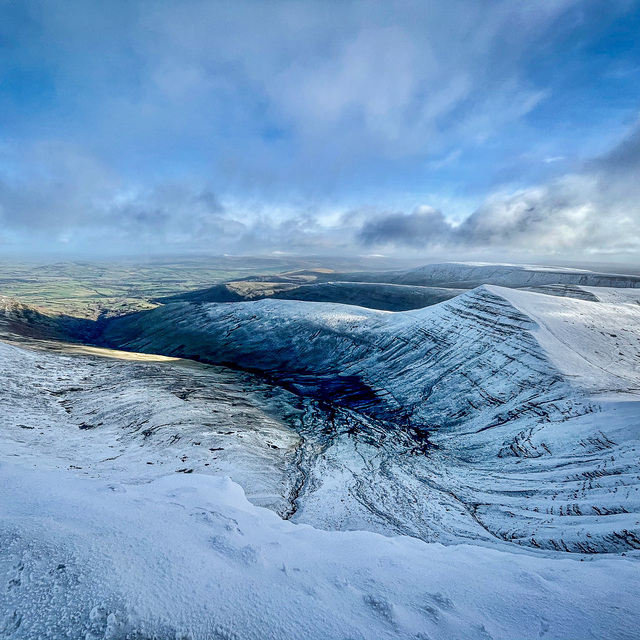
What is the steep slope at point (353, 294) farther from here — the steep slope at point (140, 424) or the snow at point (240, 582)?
the snow at point (240, 582)

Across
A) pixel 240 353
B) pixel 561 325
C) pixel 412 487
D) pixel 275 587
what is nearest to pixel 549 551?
pixel 412 487

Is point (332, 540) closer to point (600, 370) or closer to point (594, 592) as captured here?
point (594, 592)

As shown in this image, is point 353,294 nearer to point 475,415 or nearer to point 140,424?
point 475,415

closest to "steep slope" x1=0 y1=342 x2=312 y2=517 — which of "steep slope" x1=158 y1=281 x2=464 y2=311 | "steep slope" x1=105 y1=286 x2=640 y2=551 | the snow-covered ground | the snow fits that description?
the snow-covered ground

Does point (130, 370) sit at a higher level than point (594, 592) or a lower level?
lower

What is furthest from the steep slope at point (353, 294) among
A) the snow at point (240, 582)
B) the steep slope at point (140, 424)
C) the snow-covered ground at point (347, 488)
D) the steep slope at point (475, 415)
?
the snow at point (240, 582)

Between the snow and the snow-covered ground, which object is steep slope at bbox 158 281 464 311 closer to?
the snow-covered ground
